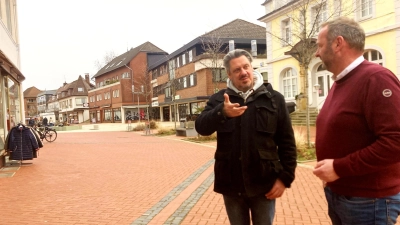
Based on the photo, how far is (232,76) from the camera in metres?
2.54

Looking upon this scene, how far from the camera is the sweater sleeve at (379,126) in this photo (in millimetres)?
1754

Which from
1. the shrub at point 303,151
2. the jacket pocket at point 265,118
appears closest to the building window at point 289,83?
the shrub at point 303,151

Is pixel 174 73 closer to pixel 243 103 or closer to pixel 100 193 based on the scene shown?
pixel 100 193

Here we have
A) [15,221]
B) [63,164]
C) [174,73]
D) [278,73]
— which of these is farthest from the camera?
[174,73]

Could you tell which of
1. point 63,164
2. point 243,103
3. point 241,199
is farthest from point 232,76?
point 63,164

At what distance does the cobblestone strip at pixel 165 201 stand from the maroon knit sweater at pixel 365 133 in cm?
336

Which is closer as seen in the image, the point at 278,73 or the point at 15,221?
the point at 15,221

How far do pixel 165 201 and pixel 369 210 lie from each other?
14.3 feet

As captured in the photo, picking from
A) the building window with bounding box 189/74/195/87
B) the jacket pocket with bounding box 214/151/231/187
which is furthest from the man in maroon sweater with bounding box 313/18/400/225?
the building window with bounding box 189/74/195/87

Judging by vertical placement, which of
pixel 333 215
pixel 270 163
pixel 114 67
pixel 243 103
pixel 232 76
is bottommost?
pixel 333 215

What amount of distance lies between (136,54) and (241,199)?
61167mm

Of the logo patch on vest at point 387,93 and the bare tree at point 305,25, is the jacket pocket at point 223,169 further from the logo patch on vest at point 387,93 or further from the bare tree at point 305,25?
the bare tree at point 305,25

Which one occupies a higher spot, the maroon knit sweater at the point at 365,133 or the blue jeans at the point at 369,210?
the maroon knit sweater at the point at 365,133

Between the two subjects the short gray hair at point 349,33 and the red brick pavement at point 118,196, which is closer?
the short gray hair at point 349,33
